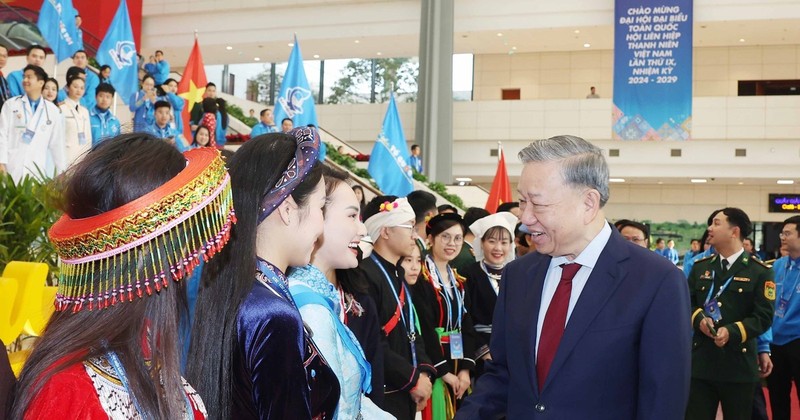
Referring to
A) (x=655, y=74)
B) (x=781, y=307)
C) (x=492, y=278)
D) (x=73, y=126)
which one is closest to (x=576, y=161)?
(x=492, y=278)

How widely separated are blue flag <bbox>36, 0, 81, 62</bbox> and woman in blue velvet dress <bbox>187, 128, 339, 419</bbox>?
10639mm

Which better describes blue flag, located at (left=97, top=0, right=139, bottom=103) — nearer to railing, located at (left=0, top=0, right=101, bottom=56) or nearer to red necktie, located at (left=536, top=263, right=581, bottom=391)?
railing, located at (left=0, top=0, right=101, bottom=56)

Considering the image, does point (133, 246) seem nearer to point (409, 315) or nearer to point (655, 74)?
point (409, 315)

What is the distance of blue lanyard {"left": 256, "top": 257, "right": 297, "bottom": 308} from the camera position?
156 centimetres

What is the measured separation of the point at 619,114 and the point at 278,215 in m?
14.6

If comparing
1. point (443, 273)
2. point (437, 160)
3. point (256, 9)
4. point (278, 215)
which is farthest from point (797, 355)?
point (256, 9)

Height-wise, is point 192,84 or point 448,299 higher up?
point 192,84

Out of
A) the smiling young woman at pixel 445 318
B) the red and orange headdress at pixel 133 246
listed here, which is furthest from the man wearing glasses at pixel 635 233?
the red and orange headdress at pixel 133 246

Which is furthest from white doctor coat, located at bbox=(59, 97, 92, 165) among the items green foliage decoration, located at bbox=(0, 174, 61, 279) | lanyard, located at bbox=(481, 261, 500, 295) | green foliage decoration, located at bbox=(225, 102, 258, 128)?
green foliage decoration, located at bbox=(225, 102, 258, 128)

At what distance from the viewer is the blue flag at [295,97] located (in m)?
11.8

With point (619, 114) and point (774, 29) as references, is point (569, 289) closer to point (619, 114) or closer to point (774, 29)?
point (619, 114)

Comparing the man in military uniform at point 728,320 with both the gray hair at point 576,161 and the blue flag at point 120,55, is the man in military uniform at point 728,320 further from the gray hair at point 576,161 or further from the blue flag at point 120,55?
the blue flag at point 120,55

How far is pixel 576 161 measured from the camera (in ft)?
7.01

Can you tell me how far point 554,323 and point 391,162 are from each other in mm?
10536
